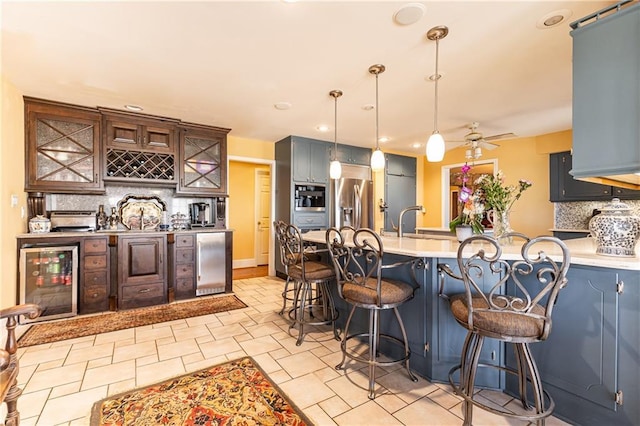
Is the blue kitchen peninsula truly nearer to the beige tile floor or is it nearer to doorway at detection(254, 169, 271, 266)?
the beige tile floor

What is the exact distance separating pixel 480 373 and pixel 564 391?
442 millimetres

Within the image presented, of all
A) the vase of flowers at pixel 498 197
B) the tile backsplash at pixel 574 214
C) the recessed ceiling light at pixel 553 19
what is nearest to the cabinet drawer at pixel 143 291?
the vase of flowers at pixel 498 197

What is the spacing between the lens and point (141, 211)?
4.02m

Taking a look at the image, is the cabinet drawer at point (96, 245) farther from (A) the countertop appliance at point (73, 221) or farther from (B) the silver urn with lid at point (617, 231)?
(B) the silver urn with lid at point (617, 231)

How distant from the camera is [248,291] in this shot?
4.30 m

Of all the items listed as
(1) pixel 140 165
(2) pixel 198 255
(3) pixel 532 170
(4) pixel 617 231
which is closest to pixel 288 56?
(4) pixel 617 231

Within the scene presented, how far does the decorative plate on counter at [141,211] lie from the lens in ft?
12.9

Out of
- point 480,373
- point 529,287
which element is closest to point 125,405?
point 480,373

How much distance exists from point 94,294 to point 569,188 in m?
6.80

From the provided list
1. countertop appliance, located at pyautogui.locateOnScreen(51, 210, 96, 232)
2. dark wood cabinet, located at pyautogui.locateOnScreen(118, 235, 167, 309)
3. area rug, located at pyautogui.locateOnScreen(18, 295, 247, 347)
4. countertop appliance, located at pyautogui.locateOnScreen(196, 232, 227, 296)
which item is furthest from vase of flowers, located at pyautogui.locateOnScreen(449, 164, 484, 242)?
countertop appliance, located at pyautogui.locateOnScreen(51, 210, 96, 232)

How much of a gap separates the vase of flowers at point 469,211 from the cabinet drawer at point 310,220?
2.92m

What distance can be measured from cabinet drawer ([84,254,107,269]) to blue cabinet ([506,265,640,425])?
→ 13.9 ft

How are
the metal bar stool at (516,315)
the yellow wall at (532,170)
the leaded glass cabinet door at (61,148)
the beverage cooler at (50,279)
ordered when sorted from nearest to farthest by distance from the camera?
the metal bar stool at (516,315)
the beverage cooler at (50,279)
the leaded glass cabinet door at (61,148)
the yellow wall at (532,170)

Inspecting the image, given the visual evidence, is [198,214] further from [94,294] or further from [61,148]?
[61,148]
